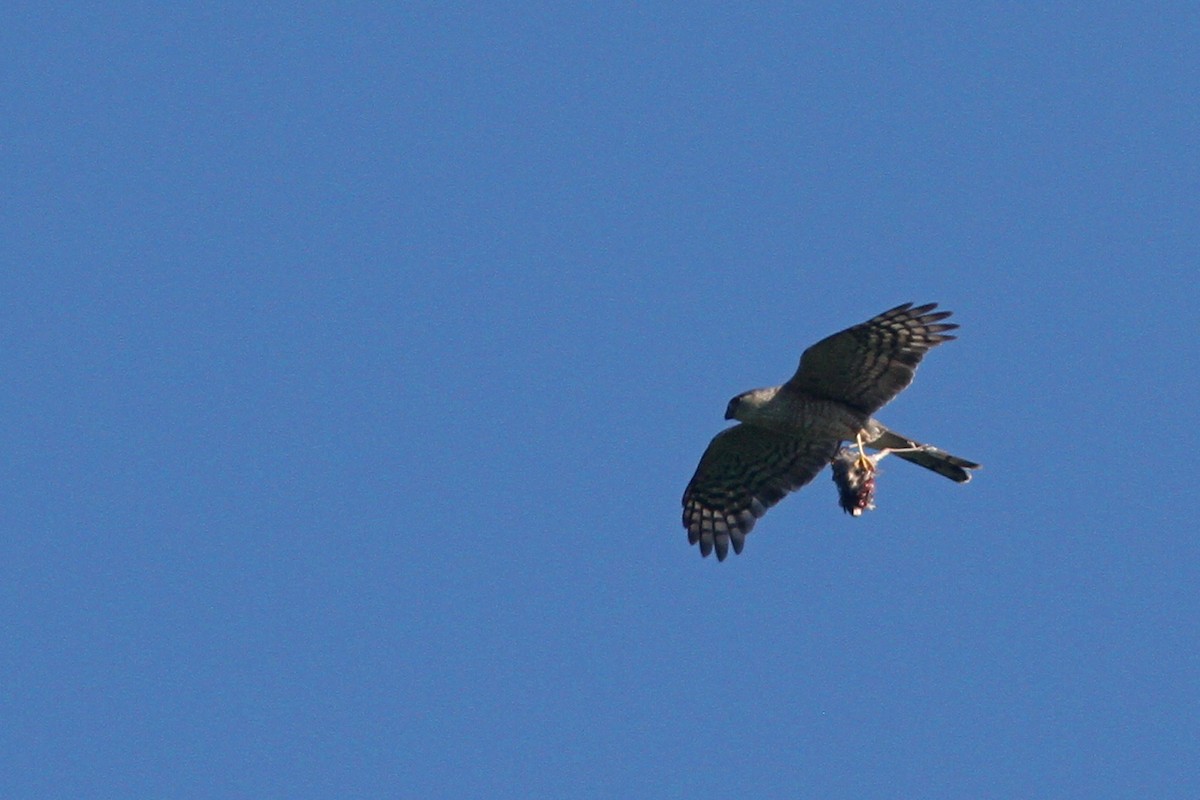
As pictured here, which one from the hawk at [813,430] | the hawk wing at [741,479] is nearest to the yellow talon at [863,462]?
the hawk at [813,430]

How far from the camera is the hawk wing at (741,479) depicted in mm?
A: 17250

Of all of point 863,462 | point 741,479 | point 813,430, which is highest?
point 741,479

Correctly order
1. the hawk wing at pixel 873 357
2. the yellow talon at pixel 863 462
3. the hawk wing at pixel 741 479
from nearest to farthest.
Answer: the hawk wing at pixel 873 357
the yellow talon at pixel 863 462
the hawk wing at pixel 741 479

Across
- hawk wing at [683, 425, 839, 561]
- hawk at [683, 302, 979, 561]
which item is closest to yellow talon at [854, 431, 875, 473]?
hawk at [683, 302, 979, 561]

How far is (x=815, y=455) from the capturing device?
17.3 meters

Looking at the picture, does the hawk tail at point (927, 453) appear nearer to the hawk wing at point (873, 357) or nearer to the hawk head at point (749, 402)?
the hawk wing at point (873, 357)

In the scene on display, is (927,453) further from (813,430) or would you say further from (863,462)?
(813,430)

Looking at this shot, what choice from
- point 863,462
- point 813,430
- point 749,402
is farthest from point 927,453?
point 749,402

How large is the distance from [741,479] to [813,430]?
124 centimetres

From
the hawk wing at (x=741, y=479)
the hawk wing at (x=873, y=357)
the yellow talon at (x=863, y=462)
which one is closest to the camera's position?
the hawk wing at (x=873, y=357)

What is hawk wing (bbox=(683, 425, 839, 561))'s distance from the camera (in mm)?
17250

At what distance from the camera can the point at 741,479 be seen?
57.8ft

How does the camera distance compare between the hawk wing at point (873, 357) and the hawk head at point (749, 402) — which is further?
the hawk head at point (749, 402)

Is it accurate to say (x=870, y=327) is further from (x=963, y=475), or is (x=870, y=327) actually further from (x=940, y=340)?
(x=963, y=475)
